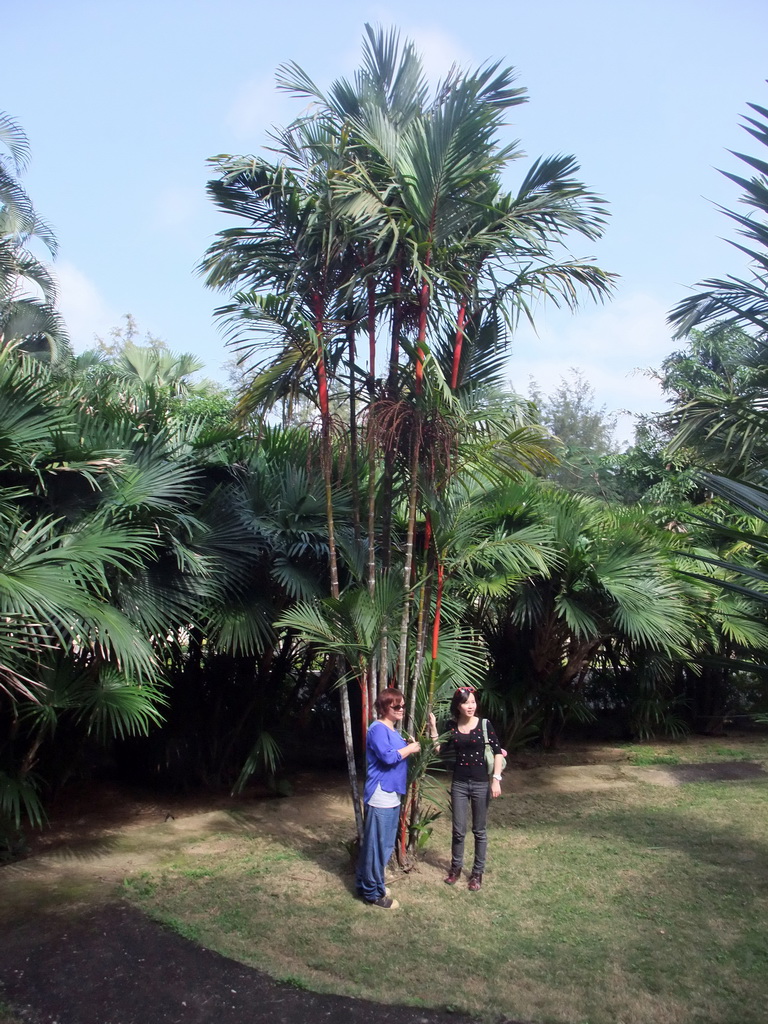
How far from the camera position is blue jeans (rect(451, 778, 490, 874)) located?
5.98m

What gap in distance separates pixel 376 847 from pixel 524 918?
1.01 meters

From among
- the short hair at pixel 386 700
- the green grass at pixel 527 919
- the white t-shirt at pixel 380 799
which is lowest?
the green grass at pixel 527 919

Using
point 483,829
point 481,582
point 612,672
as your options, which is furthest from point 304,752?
point 612,672

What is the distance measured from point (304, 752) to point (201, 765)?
1537 mm

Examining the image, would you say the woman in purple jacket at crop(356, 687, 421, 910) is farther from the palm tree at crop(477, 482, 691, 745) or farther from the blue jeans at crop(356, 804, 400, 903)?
the palm tree at crop(477, 482, 691, 745)

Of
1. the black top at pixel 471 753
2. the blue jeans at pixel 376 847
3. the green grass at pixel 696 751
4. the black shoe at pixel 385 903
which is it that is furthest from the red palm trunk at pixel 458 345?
the green grass at pixel 696 751

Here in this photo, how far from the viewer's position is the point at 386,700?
18.8 feet

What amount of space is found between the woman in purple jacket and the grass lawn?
0.51 feet

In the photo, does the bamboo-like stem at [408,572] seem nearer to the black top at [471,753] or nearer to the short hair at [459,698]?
the short hair at [459,698]

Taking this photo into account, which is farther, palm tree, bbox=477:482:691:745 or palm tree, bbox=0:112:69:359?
palm tree, bbox=0:112:69:359

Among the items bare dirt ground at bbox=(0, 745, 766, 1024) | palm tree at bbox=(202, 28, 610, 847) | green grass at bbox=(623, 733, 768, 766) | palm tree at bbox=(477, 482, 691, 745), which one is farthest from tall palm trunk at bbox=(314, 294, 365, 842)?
green grass at bbox=(623, 733, 768, 766)

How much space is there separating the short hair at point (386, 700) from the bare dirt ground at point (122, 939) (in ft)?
5.74

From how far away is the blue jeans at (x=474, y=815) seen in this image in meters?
5.98

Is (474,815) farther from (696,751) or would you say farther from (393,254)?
(696,751)
